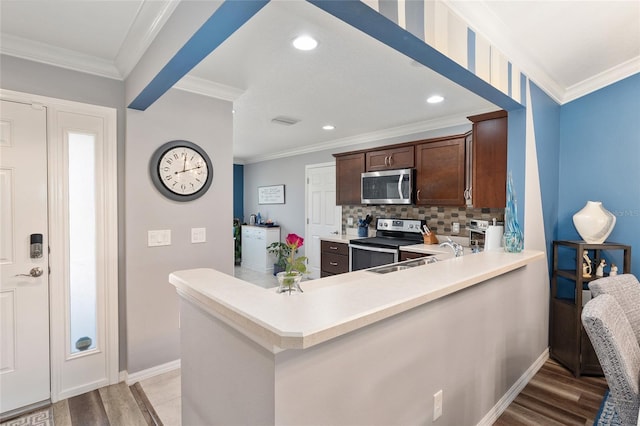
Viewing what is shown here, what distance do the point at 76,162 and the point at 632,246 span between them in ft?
14.2

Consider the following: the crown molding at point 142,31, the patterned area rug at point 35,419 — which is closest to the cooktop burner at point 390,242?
the crown molding at point 142,31

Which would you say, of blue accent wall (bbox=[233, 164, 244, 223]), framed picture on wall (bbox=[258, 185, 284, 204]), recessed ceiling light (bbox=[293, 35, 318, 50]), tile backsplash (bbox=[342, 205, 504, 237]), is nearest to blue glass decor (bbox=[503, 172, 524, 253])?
tile backsplash (bbox=[342, 205, 504, 237])

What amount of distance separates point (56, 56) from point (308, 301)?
95.1 inches

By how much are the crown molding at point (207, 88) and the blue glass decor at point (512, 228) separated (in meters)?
2.37

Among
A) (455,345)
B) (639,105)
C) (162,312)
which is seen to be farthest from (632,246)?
(162,312)

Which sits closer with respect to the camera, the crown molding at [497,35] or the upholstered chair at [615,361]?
the upholstered chair at [615,361]

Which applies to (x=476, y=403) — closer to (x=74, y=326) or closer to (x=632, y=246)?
(x=632, y=246)

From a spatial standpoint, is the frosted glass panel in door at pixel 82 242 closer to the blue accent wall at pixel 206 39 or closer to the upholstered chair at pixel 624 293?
the blue accent wall at pixel 206 39

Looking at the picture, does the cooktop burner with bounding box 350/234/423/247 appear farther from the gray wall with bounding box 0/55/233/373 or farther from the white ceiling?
the gray wall with bounding box 0/55/233/373

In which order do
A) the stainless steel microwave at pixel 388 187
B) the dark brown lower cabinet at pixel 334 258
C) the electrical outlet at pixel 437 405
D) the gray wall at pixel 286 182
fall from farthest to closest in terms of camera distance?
the gray wall at pixel 286 182
the dark brown lower cabinet at pixel 334 258
the stainless steel microwave at pixel 388 187
the electrical outlet at pixel 437 405

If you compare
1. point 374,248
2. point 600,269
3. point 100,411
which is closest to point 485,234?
point 600,269

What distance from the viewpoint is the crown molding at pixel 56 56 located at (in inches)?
79.4

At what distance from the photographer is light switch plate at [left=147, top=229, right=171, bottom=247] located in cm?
250

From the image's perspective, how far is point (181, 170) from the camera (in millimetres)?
2623
